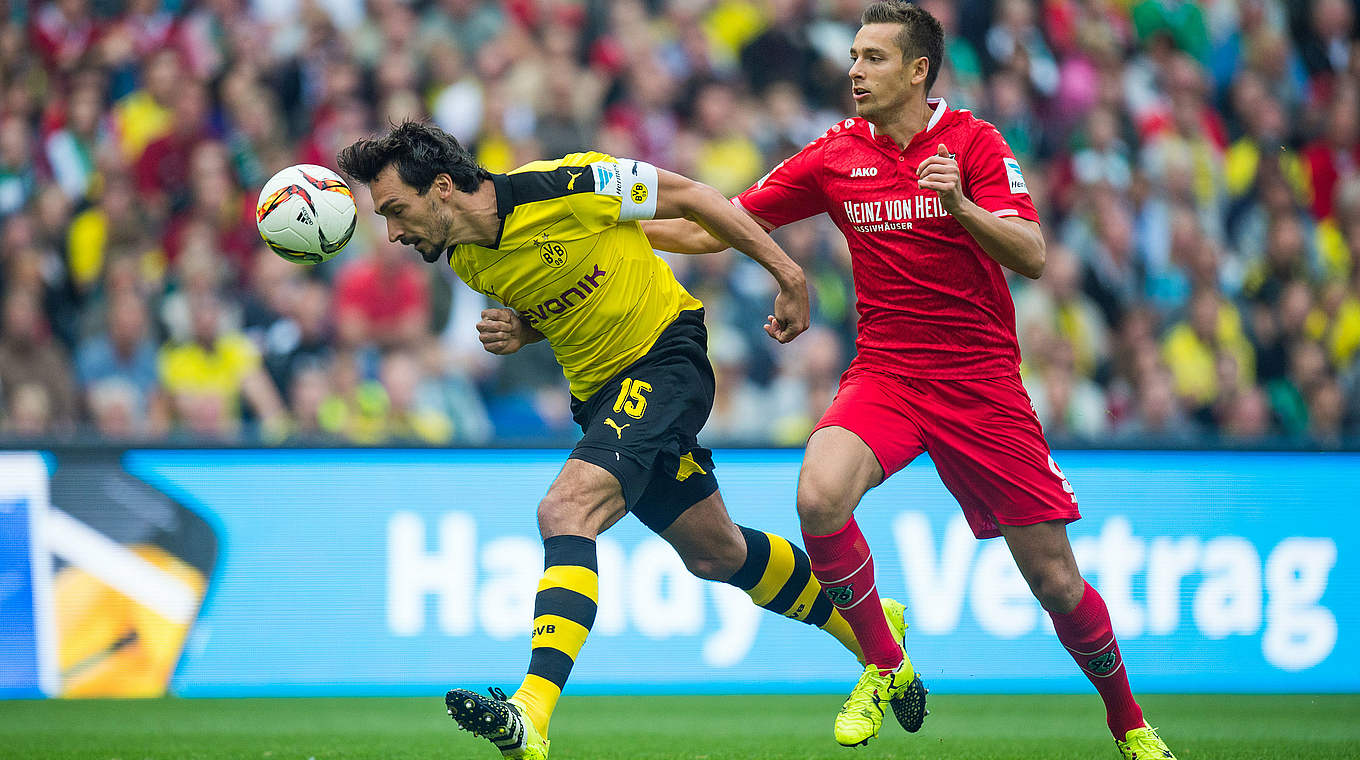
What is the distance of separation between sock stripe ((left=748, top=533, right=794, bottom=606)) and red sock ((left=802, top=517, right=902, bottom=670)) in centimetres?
35

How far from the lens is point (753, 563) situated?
5.75 metres

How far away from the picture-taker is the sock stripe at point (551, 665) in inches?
182

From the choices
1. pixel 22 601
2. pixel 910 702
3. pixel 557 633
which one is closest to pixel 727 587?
pixel 910 702

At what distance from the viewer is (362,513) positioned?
26.5ft

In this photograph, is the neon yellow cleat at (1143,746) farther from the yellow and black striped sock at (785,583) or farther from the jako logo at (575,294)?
the jako logo at (575,294)

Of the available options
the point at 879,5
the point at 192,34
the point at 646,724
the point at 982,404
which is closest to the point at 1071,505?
the point at 982,404

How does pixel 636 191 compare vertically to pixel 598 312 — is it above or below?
above

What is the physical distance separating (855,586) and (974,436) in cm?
71

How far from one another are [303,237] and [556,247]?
0.95 m

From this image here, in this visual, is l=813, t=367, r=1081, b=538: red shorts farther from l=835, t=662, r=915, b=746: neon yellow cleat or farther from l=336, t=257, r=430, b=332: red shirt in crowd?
l=336, t=257, r=430, b=332: red shirt in crowd

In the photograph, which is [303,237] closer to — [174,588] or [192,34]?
[174,588]

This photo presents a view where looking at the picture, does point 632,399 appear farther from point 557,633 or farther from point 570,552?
point 557,633

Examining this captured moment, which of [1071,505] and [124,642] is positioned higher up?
[1071,505]

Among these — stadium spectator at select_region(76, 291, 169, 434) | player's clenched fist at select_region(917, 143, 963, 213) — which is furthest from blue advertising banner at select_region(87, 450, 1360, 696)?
player's clenched fist at select_region(917, 143, 963, 213)
